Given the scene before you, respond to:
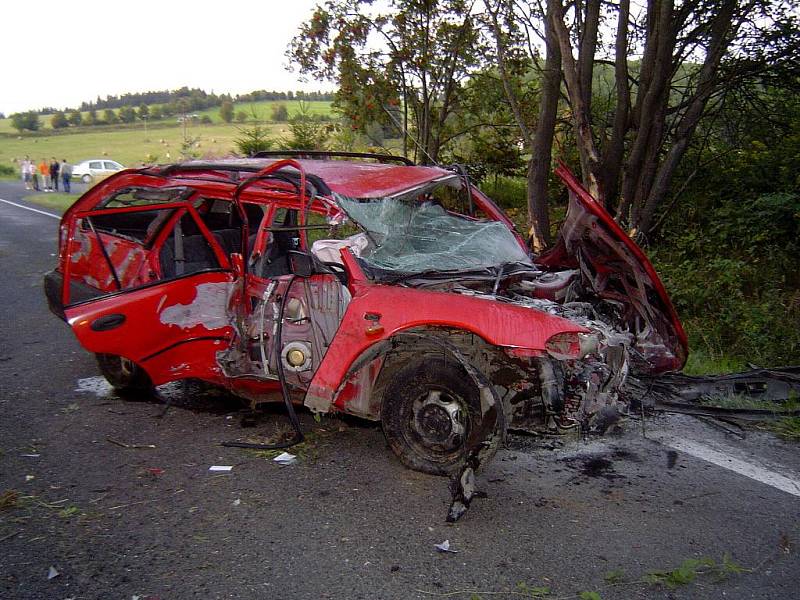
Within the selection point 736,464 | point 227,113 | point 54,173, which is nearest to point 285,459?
point 736,464

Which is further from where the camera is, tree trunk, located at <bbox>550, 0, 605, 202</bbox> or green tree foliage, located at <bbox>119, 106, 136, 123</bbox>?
green tree foliage, located at <bbox>119, 106, 136, 123</bbox>

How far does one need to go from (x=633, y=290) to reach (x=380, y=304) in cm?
199

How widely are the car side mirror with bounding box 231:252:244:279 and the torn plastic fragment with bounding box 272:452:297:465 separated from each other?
126 centimetres

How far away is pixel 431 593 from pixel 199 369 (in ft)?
8.25

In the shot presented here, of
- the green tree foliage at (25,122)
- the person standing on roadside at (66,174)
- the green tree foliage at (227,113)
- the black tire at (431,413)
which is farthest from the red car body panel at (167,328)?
the green tree foliage at (25,122)

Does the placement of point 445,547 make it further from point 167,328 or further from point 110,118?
point 110,118

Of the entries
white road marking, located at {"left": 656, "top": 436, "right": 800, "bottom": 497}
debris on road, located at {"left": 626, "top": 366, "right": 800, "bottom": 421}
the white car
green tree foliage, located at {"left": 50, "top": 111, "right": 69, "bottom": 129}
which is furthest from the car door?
green tree foliage, located at {"left": 50, "top": 111, "right": 69, "bottom": 129}

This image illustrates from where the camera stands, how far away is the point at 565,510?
3518 millimetres

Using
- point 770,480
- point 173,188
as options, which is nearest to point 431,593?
point 770,480

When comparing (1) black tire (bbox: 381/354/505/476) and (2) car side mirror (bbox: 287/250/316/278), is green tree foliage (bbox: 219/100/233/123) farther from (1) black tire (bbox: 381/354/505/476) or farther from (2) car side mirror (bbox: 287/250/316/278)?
(1) black tire (bbox: 381/354/505/476)

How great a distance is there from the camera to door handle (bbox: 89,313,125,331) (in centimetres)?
440

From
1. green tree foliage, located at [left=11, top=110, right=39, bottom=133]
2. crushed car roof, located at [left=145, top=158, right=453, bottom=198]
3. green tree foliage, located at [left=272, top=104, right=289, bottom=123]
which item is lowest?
crushed car roof, located at [left=145, top=158, right=453, bottom=198]

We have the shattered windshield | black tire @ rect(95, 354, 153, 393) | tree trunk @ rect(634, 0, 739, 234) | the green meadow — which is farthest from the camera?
the green meadow

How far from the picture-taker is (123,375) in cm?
512
